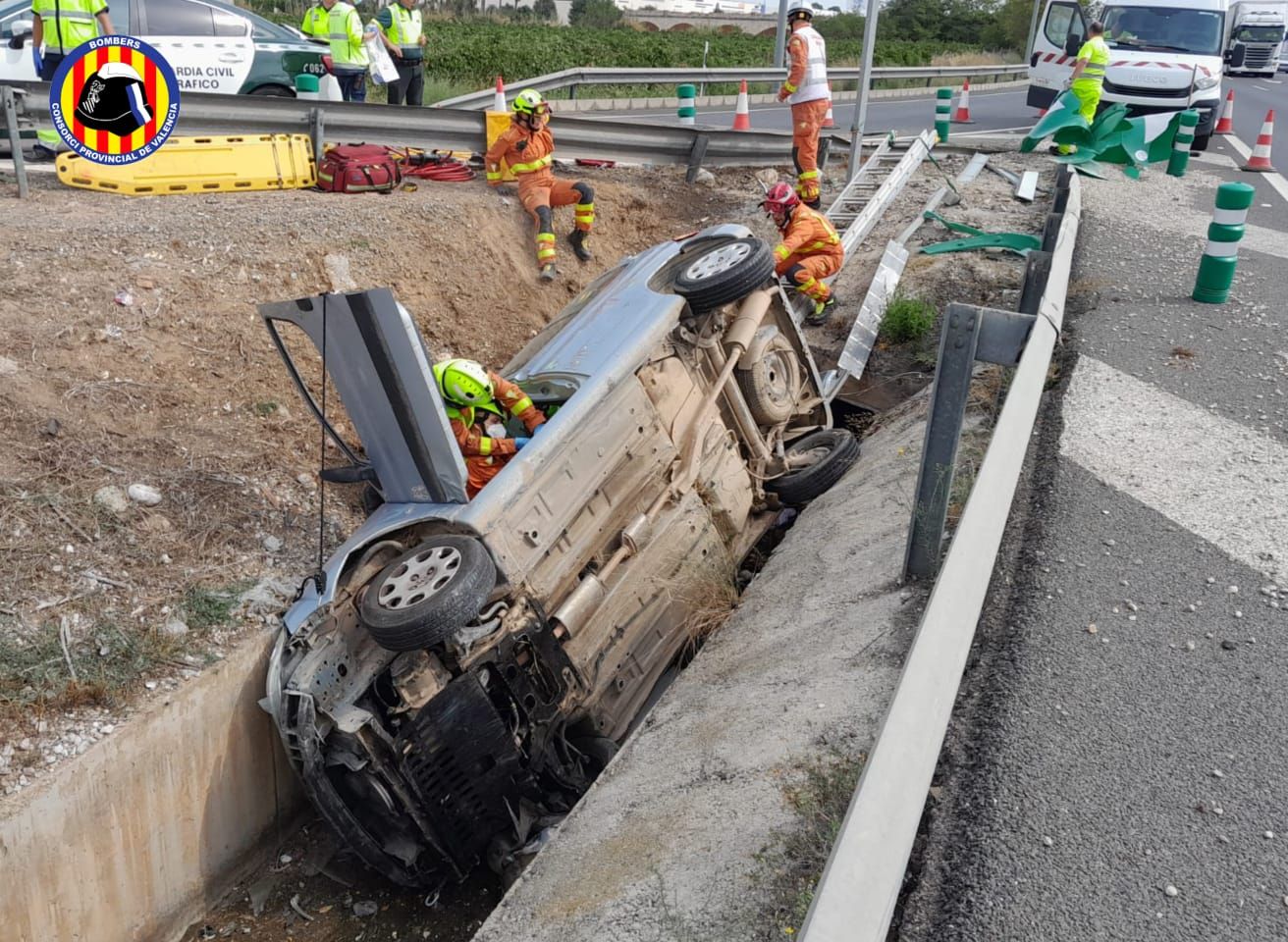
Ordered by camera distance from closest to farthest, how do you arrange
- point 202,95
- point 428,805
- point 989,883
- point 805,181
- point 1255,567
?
point 989,883 < point 1255,567 < point 428,805 < point 202,95 < point 805,181

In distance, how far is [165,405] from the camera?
6188 mm

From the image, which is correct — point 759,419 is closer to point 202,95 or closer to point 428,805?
point 428,805

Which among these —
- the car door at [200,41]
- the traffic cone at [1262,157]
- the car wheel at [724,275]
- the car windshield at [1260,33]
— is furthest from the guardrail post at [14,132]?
the car windshield at [1260,33]

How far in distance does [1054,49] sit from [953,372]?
661 inches

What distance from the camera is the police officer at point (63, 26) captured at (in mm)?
8852

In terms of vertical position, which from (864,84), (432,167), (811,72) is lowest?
(432,167)

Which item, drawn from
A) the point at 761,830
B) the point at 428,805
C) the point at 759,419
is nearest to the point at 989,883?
the point at 761,830

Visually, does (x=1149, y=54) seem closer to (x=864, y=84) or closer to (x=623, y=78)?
(x=864, y=84)

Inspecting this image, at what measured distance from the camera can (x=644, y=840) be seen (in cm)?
313

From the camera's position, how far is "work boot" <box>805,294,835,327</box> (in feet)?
27.6

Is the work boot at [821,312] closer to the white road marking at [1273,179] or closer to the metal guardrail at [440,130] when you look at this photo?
the metal guardrail at [440,130]

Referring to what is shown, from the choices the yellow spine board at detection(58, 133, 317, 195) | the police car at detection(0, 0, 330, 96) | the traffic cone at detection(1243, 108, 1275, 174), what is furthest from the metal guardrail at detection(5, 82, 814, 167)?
the traffic cone at detection(1243, 108, 1275, 174)

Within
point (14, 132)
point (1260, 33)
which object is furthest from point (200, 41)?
point (1260, 33)

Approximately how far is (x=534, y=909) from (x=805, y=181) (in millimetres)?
8489
